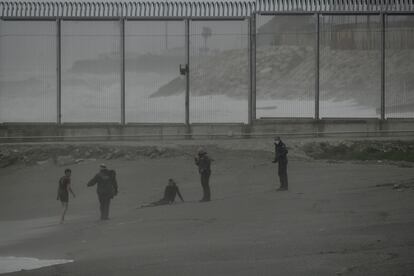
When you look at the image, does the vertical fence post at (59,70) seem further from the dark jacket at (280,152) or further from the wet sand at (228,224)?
the dark jacket at (280,152)

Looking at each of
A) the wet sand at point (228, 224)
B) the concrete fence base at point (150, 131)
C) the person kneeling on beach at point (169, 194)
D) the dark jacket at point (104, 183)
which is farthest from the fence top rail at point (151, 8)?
the person kneeling on beach at point (169, 194)

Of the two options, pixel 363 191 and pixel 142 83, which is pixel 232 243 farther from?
pixel 142 83

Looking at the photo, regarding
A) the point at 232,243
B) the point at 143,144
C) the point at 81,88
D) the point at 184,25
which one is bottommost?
the point at 232,243

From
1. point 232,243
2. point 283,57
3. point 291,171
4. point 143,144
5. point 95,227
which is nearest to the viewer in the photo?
point 232,243

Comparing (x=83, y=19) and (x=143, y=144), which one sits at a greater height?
(x=83, y=19)

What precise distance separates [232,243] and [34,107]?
841 cm

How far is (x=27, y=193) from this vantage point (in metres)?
11.7

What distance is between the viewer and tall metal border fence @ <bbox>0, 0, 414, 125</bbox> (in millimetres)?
15461

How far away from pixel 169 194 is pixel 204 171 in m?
0.73

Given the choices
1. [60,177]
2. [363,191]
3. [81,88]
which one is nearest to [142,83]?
[81,88]

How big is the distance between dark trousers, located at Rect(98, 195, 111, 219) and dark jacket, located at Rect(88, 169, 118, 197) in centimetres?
6

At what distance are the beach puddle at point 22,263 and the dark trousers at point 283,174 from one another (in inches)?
117

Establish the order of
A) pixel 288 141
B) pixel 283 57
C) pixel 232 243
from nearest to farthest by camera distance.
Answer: pixel 232 243, pixel 288 141, pixel 283 57

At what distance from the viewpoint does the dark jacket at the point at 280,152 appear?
37.6 ft
